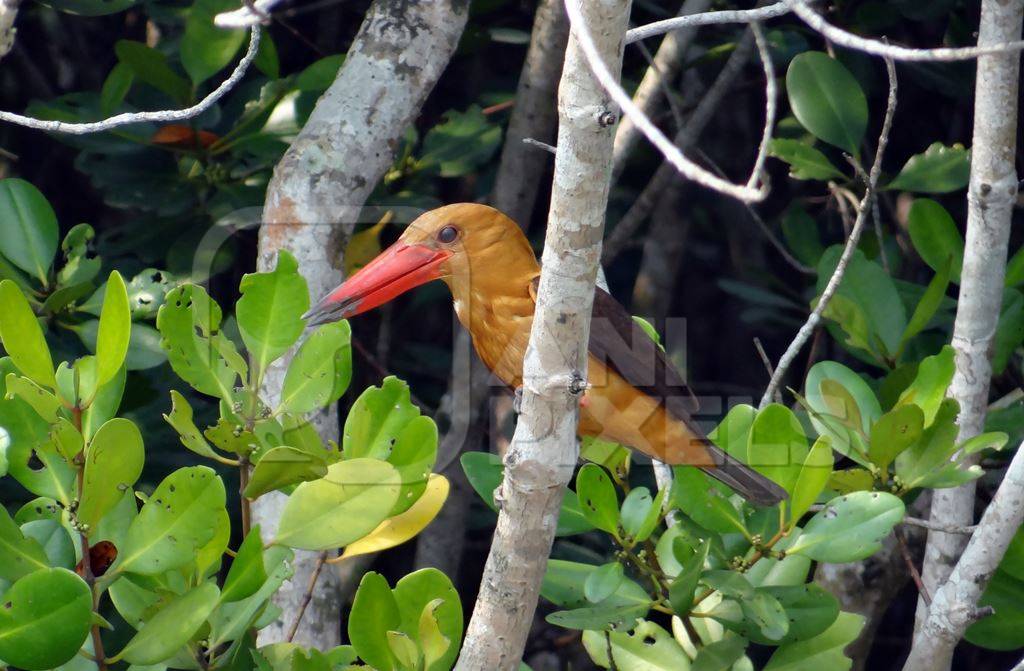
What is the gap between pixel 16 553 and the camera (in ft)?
5.76

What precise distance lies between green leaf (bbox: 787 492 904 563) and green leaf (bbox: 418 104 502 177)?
1609mm

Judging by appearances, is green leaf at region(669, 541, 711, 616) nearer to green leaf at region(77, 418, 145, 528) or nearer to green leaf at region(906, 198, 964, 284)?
green leaf at region(77, 418, 145, 528)

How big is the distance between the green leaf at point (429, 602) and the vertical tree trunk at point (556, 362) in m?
0.07

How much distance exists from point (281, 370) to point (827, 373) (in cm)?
118

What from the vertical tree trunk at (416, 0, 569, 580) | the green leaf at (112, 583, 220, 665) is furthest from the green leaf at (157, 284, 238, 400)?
the vertical tree trunk at (416, 0, 569, 580)

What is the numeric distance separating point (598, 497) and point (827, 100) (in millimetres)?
1287

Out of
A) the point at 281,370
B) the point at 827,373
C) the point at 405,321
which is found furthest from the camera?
the point at 405,321

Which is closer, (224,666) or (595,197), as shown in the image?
(595,197)

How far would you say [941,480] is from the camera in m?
2.25

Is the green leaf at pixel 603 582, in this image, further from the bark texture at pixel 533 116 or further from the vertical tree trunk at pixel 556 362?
the bark texture at pixel 533 116

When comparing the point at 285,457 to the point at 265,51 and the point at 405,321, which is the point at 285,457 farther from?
the point at 405,321

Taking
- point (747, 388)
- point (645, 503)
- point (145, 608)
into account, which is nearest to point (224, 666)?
point (145, 608)

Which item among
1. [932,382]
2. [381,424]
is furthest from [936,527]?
[381,424]

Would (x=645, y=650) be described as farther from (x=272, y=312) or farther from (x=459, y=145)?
(x=459, y=145)
